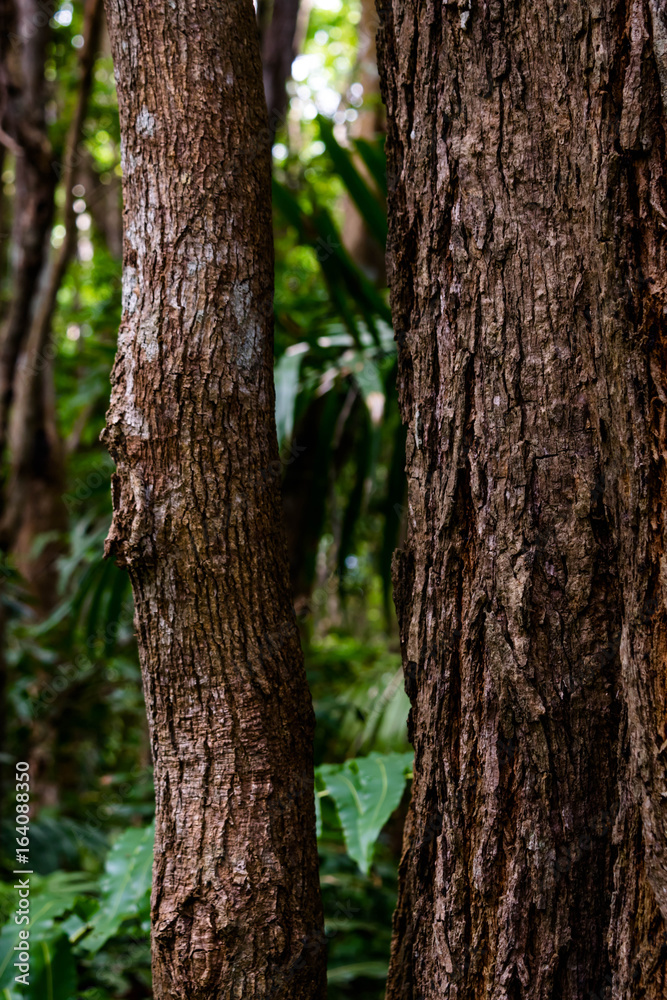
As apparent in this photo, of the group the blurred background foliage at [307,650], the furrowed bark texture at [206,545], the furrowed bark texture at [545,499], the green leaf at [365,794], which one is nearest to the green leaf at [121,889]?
the blurred background foliage at [307,650]

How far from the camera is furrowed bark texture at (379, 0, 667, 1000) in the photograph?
2.66 ft

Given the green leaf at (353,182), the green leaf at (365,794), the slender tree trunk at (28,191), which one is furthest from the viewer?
the slender tree trunk at (28,191)

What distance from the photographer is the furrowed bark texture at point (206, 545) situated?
86cm

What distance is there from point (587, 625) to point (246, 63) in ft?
2.67

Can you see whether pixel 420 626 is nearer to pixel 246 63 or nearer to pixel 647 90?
pixel 647 90

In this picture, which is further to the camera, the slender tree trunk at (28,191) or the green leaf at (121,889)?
the slender tree trunk at (28,191)

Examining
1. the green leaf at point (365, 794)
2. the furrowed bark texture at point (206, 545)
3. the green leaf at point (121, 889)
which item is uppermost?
the furrowed bark texture at point (206, 545)

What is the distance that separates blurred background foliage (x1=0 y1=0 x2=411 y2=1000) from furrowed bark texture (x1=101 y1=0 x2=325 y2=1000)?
0.61 feet

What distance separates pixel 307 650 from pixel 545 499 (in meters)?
2.99

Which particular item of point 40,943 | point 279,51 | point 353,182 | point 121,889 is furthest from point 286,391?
point 279,51

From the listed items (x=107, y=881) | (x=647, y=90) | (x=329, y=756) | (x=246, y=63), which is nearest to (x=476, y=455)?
(x=647, y=90)

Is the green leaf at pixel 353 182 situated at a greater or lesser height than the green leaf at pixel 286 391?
greater

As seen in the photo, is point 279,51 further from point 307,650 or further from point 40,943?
point 40,943

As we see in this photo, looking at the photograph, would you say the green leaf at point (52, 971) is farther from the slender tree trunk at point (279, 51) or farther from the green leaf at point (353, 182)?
the slender tree trunk at point (279, 51)
